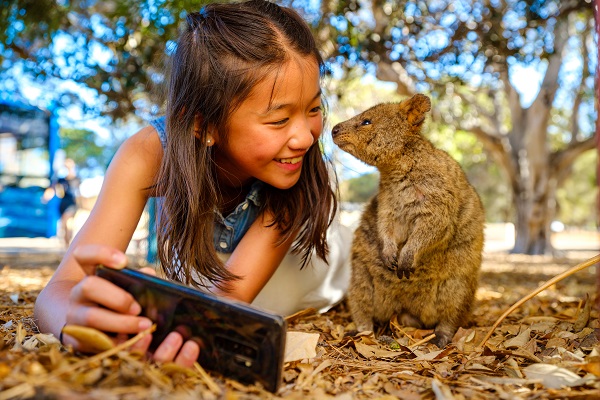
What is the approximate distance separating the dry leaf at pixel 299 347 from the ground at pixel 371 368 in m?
0.02

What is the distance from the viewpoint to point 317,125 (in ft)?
7.97

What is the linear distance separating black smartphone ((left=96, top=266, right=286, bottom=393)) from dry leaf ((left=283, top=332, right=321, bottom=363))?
16.5 inches

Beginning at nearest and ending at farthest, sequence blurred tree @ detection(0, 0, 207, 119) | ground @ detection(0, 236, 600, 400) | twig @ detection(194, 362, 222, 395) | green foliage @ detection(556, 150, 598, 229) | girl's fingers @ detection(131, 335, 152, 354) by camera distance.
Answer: ground @ detection(0, 236, 600, 400)
twig @ detection(194, 362, 222, 395)
girl's fingers @ detection(131, 335, 152, 354)
blurred tree @ detection(0, 0, 207, 119)
green foliage @ detection(556, 150, 598, 229)

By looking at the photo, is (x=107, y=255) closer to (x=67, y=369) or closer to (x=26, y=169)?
(x=67, y=369)

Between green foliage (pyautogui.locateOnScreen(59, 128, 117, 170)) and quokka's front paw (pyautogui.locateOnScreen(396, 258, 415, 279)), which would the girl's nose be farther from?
green foliage (pyautogui.locateOnScreen(59, 128, 117, 170))

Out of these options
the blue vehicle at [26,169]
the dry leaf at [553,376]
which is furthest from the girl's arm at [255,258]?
the blue vehicle at [26,169]

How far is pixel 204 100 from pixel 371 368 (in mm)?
1233

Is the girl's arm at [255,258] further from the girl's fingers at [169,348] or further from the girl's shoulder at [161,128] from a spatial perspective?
the girl's fingers at [169,348]

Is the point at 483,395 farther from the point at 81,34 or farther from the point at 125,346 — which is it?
the point at 81,34

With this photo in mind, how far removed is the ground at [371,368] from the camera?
119 cm

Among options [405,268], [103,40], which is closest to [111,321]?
[405,268]

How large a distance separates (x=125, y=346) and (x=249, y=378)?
0.31m

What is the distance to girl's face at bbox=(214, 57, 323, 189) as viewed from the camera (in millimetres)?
2201

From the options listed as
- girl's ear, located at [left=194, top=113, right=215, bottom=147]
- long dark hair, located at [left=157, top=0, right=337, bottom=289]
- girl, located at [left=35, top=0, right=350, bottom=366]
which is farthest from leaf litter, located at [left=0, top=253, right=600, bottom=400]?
girl's ear, located at [left=194, top=113, right=215, bottom=147]
